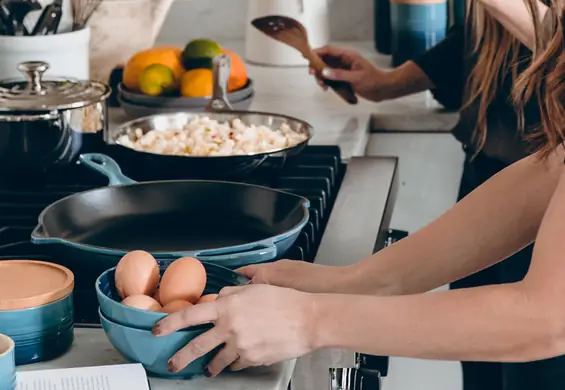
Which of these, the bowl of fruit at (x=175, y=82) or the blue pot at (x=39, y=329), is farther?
the bowl of fruit at (x=175, y=82)

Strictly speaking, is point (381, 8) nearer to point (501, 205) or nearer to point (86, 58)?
point (86, 58)

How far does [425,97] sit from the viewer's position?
90.0 inches

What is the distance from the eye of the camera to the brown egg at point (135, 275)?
1041 mm

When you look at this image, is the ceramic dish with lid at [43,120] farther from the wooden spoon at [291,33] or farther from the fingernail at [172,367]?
the fingernail at [172,367]

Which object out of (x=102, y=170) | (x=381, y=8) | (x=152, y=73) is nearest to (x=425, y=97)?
(x=381, y=8)

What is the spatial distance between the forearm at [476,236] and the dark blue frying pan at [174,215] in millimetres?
136

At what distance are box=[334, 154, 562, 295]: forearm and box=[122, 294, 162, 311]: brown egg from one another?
13.2 inches

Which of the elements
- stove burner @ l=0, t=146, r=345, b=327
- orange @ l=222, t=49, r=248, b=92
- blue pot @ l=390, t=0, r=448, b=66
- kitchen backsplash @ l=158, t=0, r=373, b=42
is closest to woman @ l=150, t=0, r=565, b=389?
stove burner @ l=0, t=146, r=345, b=327

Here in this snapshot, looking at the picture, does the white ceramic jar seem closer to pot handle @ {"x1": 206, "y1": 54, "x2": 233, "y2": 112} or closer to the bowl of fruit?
the bowl of fruit

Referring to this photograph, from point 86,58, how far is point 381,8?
97 cm

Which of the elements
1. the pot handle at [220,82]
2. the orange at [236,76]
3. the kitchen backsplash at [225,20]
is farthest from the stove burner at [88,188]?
the kitchen backsplash at [225,20]

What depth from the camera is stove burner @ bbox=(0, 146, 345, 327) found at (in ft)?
4.19

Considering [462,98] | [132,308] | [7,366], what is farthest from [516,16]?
[7,366]

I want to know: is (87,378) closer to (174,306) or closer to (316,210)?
(174,306)
